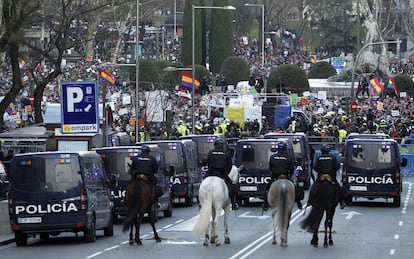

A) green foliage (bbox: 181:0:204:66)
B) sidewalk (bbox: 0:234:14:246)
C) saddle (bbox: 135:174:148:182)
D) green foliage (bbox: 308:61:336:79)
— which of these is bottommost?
sidewalk (bbox: 0:234:14:246)

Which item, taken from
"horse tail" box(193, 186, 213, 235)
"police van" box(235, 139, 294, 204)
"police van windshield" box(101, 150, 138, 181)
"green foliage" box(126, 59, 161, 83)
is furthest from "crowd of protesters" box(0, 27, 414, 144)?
"horse tail" box(193, 186, 213, 235)

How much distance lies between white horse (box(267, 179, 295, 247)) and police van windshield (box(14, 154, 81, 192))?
392 centimetres

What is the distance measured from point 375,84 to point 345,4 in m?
54.4

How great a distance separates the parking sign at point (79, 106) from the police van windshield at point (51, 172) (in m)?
10.3

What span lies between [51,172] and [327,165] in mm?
5493

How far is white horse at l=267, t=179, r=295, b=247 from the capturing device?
25094 mm

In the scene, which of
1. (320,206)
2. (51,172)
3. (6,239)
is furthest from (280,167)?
(6,239)

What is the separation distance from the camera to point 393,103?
74.2m

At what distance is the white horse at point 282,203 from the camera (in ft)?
82.3

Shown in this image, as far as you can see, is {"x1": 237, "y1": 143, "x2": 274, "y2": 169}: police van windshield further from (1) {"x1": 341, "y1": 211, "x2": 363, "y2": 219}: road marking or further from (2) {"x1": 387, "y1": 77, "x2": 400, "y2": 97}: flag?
(2) {"x1": 387, "y1": 77, "x2": 400, "y2": 97}: flag

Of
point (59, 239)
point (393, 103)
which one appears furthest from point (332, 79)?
point (59, 239)

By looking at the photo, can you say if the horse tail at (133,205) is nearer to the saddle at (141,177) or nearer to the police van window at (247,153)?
the saddle at (141,177)

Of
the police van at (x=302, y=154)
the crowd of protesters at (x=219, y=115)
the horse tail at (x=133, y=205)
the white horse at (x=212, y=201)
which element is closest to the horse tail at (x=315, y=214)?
the white horse at (x=212, y=201)

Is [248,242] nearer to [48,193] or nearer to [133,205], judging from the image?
[133,205]
